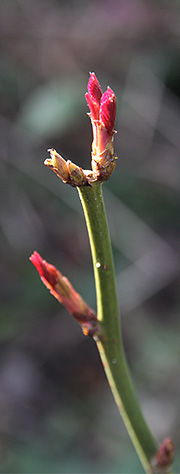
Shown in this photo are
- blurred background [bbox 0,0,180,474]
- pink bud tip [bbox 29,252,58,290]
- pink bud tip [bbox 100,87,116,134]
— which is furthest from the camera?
blurred background [bbox 0,0,180,474]

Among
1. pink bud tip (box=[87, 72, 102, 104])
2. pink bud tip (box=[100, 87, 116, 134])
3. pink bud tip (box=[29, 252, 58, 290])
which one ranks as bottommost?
pink bud tip (box=[29, 252, 58, 290])

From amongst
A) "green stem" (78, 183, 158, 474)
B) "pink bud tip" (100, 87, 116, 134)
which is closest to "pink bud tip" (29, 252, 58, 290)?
"green stem" (78, 183, 158, 474)

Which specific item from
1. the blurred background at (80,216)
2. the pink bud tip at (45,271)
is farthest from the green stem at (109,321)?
the blurred background at (80,216)

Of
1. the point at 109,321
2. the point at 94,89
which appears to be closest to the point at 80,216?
the point at 109,321

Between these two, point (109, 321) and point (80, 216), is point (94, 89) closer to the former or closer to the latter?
point (109, 321)

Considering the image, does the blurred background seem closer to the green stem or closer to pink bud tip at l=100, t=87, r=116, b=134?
the green stem
